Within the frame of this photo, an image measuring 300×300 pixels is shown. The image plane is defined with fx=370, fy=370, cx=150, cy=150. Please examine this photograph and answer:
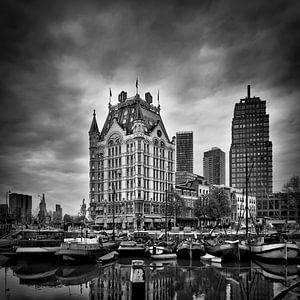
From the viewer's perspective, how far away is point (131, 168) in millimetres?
123312

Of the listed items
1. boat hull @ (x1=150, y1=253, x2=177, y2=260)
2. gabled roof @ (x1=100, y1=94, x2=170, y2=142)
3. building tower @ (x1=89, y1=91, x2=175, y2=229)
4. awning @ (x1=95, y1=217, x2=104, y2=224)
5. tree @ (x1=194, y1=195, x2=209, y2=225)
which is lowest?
boat hull @ (x1=150, y1=253, x2=177, y2=260)

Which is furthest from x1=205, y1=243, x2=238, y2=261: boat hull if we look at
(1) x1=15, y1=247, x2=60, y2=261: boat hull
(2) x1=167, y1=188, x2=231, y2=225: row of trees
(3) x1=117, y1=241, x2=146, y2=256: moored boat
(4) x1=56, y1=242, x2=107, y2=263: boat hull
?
(2) x1=167, y1=188, x2=231, y2=225: row of trees

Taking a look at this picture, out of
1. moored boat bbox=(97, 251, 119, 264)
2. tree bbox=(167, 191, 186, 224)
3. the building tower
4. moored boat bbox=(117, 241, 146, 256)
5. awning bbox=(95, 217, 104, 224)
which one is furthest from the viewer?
awning bbox=(95, 217, 104, 224)

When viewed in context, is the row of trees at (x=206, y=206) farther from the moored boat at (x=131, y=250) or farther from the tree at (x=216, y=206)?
the moored boat at (x=131, y=250)

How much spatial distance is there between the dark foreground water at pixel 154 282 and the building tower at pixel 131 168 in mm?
69324

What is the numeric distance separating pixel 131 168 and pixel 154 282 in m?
87.1

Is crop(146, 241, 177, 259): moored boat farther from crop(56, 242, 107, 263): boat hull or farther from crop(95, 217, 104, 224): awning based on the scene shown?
crop(95, 217, 104, 224): awning

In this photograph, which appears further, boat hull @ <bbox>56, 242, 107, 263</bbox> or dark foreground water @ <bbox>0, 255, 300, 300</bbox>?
boat hull @ <bbox>56, 242, 107, 263</bbox>

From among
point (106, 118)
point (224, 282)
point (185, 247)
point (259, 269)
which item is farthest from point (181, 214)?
point (224, 282)

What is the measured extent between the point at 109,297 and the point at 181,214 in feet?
342

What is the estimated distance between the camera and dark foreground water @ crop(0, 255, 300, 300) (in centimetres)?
3175

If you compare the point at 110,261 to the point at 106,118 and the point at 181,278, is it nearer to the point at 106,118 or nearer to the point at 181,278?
the point at 181,278

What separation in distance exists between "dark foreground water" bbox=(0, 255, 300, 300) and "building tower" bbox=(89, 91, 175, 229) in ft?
227

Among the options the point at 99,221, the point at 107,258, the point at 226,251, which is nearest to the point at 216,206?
the point at 99,221
